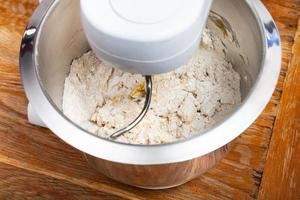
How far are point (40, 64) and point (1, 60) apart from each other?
178 mm

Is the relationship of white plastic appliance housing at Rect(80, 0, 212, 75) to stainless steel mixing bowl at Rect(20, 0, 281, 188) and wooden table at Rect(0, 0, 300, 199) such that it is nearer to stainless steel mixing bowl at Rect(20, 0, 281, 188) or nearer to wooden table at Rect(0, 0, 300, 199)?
stainless steel mixing bowl at Rect(20, 0, 281, 188)

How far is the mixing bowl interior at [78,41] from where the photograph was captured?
0.51 m

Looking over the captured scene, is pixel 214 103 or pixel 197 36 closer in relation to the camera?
Result: pixel 197 36

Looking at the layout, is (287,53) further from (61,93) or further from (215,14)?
(61,93)

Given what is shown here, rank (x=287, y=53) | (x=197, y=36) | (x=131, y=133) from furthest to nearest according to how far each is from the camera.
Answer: (x=287, y=53), (x=131, y=133), (x=197, y=36)

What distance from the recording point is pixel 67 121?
440mm

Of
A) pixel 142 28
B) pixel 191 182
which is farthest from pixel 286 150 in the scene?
pixel 142 28

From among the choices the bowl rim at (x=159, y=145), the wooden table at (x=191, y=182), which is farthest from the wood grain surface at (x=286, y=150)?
the bowl rim at (x=159, y=145)

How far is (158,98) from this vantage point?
55 cm

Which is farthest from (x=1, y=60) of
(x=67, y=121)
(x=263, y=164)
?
(x=263, y=164)

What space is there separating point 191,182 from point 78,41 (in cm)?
22

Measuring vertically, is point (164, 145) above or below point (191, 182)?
above

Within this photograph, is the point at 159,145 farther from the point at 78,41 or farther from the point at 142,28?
the point at 78,41

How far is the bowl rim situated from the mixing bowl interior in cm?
1
